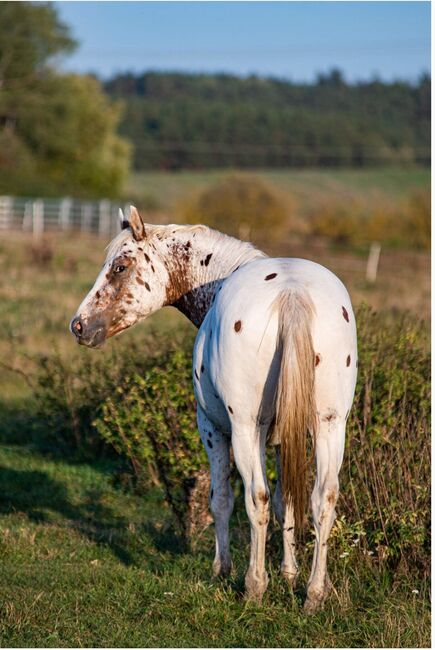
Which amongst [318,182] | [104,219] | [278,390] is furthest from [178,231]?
[318,182]

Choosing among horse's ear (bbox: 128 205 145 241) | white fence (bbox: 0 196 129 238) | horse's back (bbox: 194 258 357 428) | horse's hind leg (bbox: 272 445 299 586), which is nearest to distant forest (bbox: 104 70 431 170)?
white fence (bbox: 0 196 129 238)

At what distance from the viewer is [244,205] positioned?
44719 millimetres

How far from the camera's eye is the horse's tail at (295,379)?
4.40 m

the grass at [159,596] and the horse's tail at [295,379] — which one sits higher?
the horse's tail at [295,379]

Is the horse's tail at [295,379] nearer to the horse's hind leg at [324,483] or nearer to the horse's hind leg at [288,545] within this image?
the horse's hind leg at [324,483]

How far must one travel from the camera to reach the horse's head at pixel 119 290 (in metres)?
5.42

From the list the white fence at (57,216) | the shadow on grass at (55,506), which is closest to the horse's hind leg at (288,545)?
the shadow on grass at (55,506)

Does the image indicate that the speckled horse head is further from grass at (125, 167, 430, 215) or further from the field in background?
grass at (125, 167, 430, 215)

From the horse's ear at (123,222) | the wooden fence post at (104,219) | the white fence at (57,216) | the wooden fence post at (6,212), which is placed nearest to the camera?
the horse's ear at (123,222)

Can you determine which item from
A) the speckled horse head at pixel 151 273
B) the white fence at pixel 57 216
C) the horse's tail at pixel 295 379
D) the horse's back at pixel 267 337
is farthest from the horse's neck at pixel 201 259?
the white fence at pixel 57 216

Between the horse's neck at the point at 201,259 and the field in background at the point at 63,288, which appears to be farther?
the field in background at the point at 63,288

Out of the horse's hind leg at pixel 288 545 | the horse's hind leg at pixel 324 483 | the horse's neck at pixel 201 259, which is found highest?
the horse's neck at pixel 201 259

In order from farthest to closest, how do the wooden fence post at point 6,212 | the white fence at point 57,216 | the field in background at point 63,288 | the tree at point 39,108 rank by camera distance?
the tree at point 39,108
the white fence at point 57,216
the wooden fence post at point 6,212
the field in background at point 63,288

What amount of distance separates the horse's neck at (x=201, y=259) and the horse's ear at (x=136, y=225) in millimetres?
187
